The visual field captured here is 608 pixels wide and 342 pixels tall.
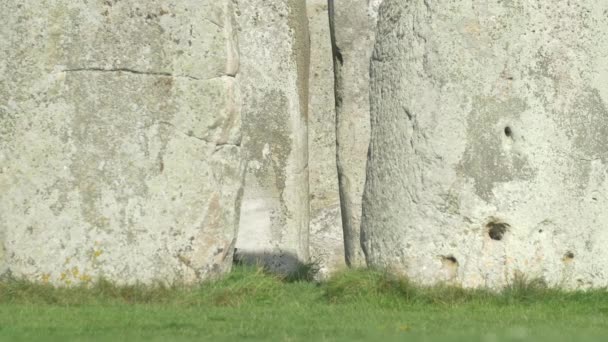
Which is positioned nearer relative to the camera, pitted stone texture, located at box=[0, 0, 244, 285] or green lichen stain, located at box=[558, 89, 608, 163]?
green lichen stain, located at box=[558, 89, 608, 163]

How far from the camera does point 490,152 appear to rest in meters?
12.6

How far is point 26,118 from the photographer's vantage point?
13.3 metres

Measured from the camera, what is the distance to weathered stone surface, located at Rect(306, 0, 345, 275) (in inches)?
762

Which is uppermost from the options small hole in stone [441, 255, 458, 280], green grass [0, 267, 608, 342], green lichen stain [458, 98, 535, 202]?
green lichen stain [458, 98, 535, 202]

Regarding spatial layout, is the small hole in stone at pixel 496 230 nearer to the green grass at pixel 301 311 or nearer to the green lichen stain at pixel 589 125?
the green grass at pixel 301 311

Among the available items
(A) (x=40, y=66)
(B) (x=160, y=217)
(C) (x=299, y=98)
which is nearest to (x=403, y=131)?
(B) (x=160, y=217)

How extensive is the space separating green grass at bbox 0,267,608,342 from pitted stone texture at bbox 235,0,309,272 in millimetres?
3913

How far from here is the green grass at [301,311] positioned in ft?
35.5

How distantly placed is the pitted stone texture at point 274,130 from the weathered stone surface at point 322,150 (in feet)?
3.68

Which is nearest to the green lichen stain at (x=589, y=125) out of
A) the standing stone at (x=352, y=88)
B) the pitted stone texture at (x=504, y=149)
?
the pitted stone texture at (x=504, y=149)

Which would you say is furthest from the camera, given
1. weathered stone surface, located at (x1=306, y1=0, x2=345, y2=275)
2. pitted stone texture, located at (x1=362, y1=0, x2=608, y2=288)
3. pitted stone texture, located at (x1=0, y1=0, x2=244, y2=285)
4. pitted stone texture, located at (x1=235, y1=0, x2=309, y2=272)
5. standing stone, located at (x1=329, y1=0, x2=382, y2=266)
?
weathered stone surface, located at (x1=306, y1=0, x2=345, y2=275)

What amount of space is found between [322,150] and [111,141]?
6354mm

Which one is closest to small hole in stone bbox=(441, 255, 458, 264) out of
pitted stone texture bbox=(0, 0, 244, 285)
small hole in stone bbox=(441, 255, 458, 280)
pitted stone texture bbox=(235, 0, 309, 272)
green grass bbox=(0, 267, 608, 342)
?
small hole in stone bbox=(441, 255, 458, 280)

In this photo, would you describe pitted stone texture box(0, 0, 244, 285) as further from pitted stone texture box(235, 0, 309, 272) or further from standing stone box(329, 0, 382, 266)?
pitted stone texture box(235, 0, 309, 272)
